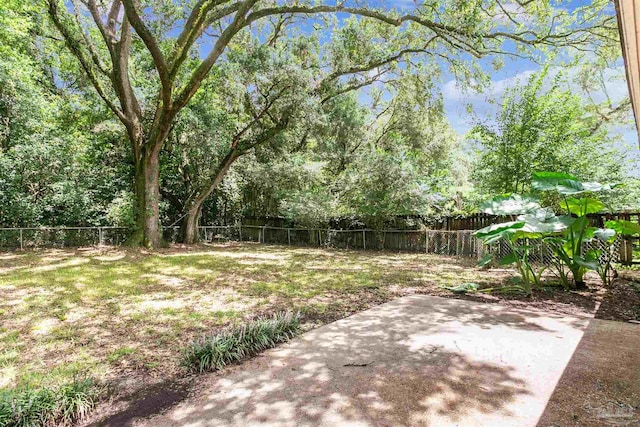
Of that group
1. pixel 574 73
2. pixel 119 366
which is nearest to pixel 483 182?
pixel 574 73

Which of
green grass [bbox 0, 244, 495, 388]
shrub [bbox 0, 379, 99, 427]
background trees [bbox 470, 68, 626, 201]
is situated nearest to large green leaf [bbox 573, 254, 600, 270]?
green grass [bbox 0, 244, 495, 388]

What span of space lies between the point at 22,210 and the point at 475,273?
1313 cm

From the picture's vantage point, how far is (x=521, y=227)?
5199 millimetres

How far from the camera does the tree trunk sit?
11330 mm

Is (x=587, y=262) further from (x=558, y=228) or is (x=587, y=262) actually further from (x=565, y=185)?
(x=565, y=185)

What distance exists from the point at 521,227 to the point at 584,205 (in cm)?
161

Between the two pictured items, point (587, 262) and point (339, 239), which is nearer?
point (587, 262)

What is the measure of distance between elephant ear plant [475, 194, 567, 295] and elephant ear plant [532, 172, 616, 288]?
258 mm

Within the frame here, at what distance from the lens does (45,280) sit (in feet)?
21.4

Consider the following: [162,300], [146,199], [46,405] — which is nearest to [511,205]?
[162,300]

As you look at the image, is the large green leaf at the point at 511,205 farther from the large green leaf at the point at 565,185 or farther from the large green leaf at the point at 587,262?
the large green leaf at the point at 587,262

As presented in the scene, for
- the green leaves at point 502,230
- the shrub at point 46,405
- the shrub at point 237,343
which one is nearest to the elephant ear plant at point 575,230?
the green leaves at point 502,230

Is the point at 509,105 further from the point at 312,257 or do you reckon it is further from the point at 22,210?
the point at 22,210

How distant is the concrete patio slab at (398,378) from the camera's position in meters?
2.16
